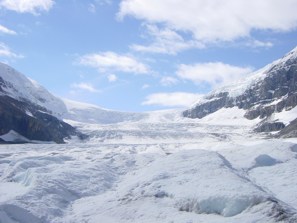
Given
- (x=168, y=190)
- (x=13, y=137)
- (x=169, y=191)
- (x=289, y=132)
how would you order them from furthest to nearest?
(x=289, y=132), (x=13, y=137), (x=168, y=190), (x=169, y=191)

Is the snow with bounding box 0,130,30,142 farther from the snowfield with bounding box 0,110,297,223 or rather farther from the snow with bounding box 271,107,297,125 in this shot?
the snow with bounding box 271,107,297,125

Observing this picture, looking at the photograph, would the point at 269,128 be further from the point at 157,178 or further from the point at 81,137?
the point at 157,178

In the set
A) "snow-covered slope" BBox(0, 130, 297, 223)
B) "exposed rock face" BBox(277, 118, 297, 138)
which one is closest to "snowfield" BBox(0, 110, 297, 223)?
"snow-covered slope" BBox(0, 130, 297, 223)

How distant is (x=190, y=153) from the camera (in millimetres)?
34281

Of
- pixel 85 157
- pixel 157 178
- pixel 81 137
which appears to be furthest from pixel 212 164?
pixel 81 137

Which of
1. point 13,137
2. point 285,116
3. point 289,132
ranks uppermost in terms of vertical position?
point 285,116

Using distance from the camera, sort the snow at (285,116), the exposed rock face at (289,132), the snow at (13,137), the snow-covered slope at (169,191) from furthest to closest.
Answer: the snow at (285,116) → the exposed rock face at (289,132) → the snow at (13,137) → the snow-covered slope at (169,191)

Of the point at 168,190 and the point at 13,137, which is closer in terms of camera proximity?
the point at 168,190

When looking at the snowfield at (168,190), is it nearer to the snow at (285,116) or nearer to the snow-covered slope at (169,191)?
the snow-covered slope at (169,191)

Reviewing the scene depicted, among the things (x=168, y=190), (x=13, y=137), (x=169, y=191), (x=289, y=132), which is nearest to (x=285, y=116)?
(x=289, y=132)

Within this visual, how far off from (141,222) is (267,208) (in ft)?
18.6

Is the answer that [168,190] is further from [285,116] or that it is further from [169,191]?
[285,116]

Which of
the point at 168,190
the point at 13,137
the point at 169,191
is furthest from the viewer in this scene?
the point at 13,137

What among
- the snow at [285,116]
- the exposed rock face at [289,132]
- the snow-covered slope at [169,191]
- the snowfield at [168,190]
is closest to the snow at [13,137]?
the exposed rock face at [289,132]
